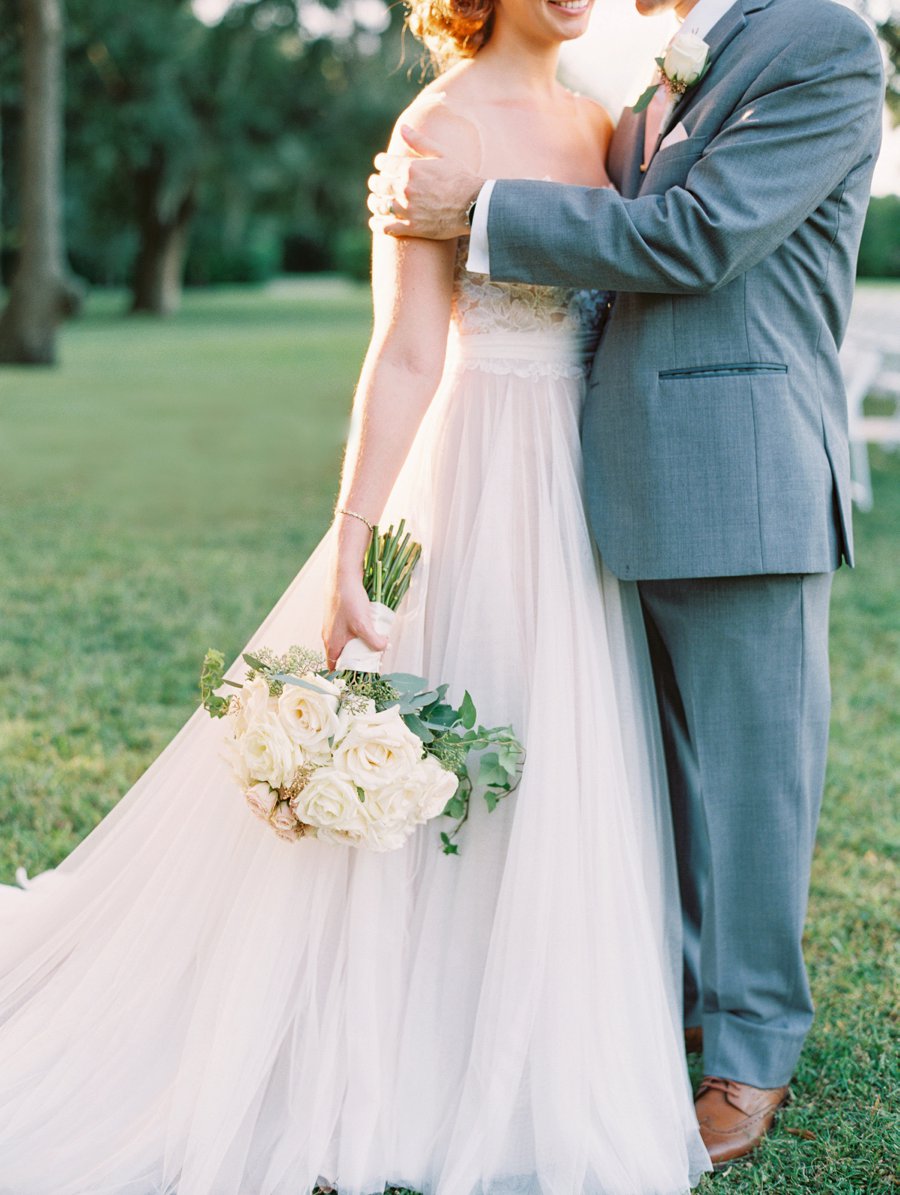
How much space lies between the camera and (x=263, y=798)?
7.05ft

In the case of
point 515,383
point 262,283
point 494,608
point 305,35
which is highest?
point 305,35

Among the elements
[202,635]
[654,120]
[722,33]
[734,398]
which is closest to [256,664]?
[734,398]

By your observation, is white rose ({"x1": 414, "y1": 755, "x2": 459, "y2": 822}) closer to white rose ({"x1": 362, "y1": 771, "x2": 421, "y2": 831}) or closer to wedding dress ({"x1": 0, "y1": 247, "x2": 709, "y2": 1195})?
white rose ({"x1": 362, "y1": 771, "x2": 421, "y2": 831})

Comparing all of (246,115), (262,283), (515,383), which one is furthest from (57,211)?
(262,283)

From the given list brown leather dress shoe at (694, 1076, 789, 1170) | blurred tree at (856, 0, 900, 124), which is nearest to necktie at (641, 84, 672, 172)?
brown leather dress shoe at (694, 1076, 789, 1170)

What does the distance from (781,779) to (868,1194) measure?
2.43 ft

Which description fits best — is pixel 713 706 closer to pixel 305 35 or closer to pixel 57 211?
pixel 57 211

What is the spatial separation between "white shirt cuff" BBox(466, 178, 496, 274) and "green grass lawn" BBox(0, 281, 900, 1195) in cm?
167

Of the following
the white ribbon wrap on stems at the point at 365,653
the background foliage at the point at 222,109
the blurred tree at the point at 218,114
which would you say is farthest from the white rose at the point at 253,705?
the blurred tree at the point at 218,114

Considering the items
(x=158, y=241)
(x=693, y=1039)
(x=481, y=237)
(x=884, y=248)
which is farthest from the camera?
(x=884, y=248)

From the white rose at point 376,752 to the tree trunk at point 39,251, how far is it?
16.7m

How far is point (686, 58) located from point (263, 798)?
144 cm

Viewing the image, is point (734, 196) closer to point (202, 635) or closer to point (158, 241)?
point (202, 635)

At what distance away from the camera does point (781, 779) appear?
2.41m
